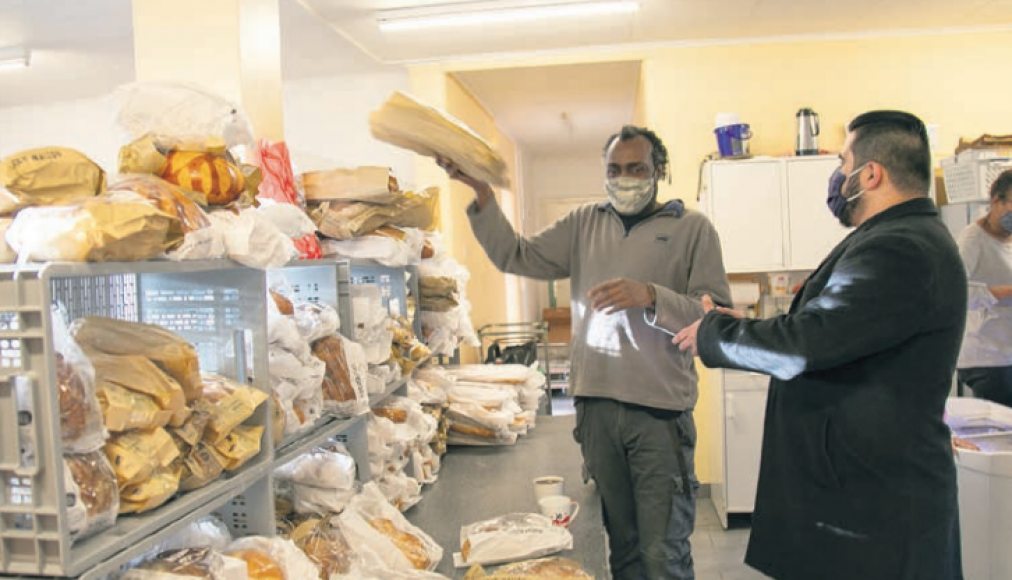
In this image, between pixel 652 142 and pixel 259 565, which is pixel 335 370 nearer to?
pixel 259 565

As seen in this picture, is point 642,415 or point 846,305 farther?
point 642,415

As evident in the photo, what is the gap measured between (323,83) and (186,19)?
8.63ft

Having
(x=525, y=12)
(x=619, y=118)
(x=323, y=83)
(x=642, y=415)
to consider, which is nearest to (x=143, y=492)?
(x=642, y=415)

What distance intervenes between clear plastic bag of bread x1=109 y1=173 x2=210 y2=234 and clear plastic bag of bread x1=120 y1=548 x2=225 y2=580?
0.49m

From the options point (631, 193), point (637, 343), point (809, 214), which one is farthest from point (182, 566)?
point (809, 214)

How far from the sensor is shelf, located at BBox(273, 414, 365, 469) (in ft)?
4.83

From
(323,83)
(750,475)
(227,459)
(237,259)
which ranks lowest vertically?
(750,475)

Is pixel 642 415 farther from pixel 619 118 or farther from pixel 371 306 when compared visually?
pixel 619 118

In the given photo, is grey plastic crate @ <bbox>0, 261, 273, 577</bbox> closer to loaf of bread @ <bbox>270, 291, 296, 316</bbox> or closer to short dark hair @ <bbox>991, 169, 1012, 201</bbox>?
loaf of bread @ <bbox>270, 291, 296, 316</bbox>

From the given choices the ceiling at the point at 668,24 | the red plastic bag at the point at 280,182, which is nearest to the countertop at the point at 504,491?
the red plastic bag at the point at 280,182

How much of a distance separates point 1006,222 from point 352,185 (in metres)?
3.02

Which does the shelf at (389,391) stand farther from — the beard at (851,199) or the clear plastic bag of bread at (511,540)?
the beard at (851,199)

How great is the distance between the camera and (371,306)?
202cm

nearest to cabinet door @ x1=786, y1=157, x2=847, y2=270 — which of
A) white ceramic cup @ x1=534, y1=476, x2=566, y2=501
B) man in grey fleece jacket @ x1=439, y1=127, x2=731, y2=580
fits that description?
man in grey fleece jacket @ x1=439, y1=127, x2=731, y2=580
